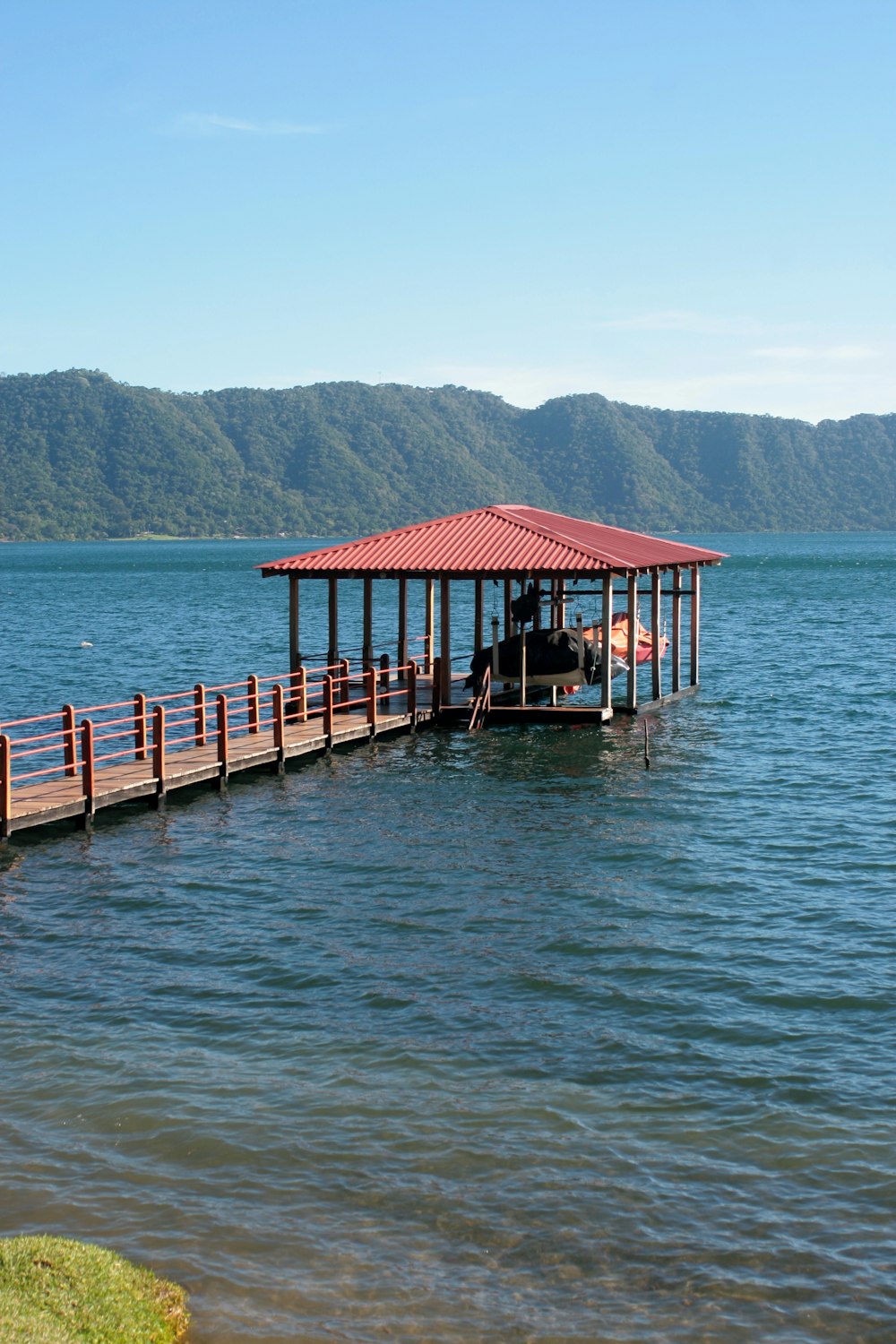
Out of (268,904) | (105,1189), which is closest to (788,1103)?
(105,1189)

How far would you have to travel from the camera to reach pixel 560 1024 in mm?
14055

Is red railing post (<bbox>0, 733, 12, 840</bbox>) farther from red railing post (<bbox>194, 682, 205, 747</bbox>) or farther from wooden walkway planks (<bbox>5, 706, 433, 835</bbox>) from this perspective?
red railing post (<bbox>194, 682, 205, 747</bbox>)

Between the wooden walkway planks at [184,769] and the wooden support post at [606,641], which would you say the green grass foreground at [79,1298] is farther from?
the wooden support post at [606,641]

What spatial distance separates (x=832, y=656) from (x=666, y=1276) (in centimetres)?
4460

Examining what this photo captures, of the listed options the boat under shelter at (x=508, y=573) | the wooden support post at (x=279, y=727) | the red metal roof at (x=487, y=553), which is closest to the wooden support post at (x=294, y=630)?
the boat under shelter at (x=508, y=573)

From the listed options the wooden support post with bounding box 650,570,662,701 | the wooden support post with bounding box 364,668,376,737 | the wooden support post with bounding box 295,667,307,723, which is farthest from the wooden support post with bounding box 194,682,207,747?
the wooden support post with bounding box 650,570,662,701

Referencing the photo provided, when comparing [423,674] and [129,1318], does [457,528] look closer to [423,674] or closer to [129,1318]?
[423,674]

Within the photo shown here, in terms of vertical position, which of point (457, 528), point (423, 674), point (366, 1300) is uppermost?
point (457, 528)

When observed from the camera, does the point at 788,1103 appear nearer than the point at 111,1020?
Yes

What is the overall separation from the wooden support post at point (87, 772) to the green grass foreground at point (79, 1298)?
12.8 m

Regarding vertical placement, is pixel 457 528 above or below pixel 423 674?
above

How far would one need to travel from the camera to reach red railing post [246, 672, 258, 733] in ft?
91.7

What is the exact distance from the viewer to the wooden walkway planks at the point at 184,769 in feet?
71.2

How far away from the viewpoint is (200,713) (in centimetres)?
2750
